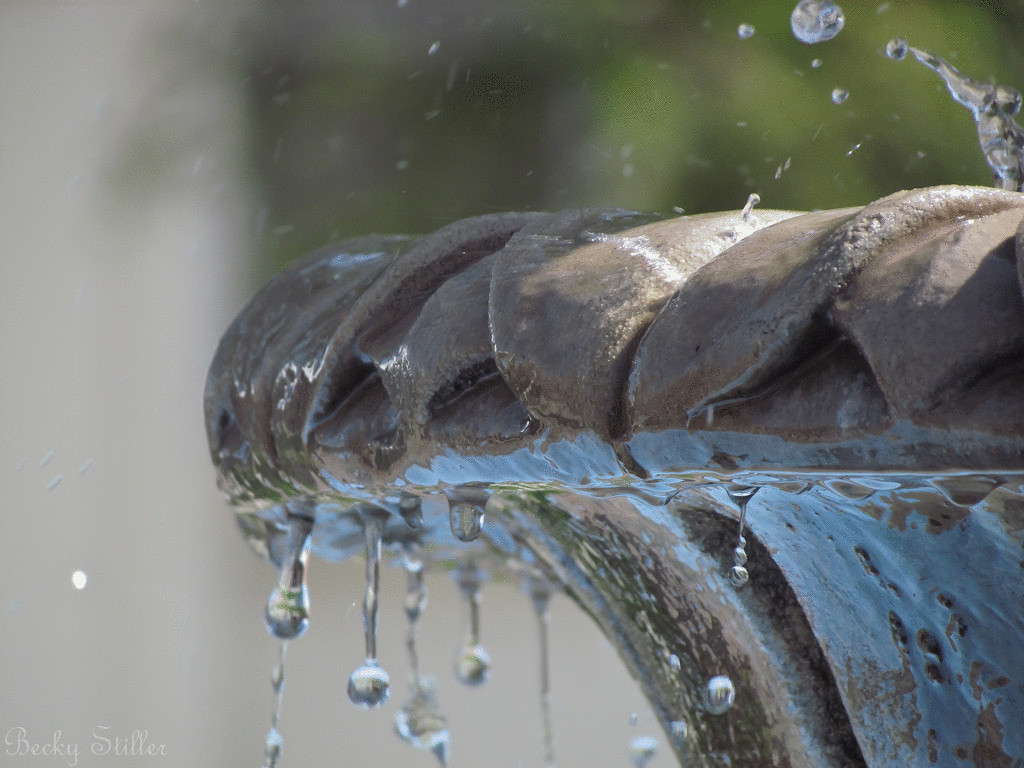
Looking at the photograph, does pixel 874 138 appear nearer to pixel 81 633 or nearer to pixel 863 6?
pixel 863 6

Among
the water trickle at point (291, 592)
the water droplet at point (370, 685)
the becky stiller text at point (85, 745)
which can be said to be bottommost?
the becky stiller text at point (85, 745)

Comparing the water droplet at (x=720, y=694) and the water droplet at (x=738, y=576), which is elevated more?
the water droplet at (x=738, y=576)

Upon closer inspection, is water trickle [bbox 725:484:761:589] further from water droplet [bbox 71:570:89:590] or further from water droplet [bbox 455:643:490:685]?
water droplet [bbox 71:570:89:590]

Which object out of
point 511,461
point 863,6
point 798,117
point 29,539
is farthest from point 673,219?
point 863,6

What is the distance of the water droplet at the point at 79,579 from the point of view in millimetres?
4730

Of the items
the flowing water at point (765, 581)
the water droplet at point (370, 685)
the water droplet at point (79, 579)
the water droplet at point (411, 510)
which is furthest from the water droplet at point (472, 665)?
the water droplet at point (79, 579)

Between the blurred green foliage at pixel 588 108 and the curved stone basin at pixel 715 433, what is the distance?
4.27m

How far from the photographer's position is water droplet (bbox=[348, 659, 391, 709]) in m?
1.14

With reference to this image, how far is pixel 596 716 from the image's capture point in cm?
509

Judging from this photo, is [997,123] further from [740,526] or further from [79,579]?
[79,579]

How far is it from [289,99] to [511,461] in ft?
17.6

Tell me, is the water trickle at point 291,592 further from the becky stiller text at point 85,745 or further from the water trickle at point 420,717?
the becky stiller text at point 85,745

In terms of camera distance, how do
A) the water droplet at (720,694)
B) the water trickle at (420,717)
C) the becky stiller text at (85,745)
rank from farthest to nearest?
the becky stiller text at (85,745)
the water trickle at (420,717)
the water droplet at (720,694)

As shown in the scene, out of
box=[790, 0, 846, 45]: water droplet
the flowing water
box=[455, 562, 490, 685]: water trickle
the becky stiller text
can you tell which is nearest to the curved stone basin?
the flowing water
